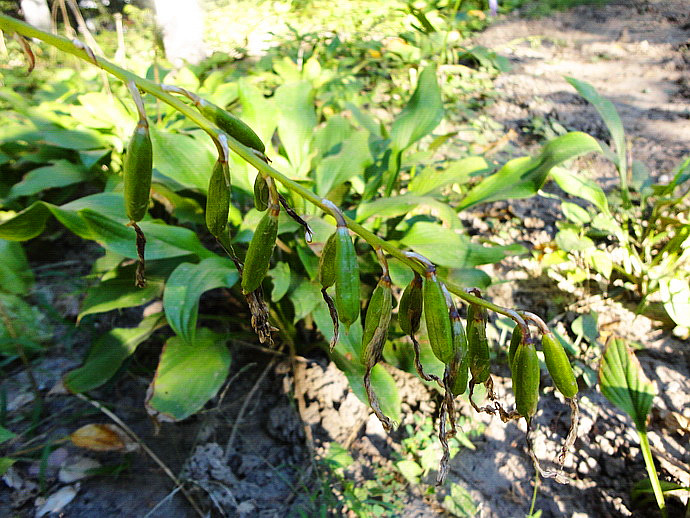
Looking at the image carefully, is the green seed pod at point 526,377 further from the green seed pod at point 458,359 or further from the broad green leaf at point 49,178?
the broad green leaf at point 49,178

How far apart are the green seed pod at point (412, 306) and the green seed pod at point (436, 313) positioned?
0.13ft

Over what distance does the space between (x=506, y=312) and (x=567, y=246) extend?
5.20ft

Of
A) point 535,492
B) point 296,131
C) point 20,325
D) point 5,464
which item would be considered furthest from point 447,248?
point 20,325

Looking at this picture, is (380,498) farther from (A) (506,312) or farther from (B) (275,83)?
(B) (275,83)

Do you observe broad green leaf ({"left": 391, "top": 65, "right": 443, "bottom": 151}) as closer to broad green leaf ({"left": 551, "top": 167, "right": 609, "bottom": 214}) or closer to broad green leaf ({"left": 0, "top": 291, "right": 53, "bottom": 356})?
broad green leaf ({"left": 551, "top": 167, "right": 609, "bottom": 214})

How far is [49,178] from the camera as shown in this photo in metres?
2.03

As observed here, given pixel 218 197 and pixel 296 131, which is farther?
pixel 296 131

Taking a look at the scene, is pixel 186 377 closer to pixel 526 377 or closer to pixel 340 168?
pixel 340 168

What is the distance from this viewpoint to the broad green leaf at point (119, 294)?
1.53 m

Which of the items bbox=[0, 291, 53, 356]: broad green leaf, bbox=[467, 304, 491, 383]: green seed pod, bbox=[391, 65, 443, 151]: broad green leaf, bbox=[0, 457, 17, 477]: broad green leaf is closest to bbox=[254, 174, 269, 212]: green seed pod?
bbox=[467, 304, 491, 383]: green seed pod

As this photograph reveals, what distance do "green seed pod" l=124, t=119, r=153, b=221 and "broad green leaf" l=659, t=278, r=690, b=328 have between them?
5.50 feet

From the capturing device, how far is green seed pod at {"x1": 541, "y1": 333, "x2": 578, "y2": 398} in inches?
18.9

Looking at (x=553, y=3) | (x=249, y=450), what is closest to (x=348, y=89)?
(x=249, y=450)

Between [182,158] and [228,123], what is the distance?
1249mm
